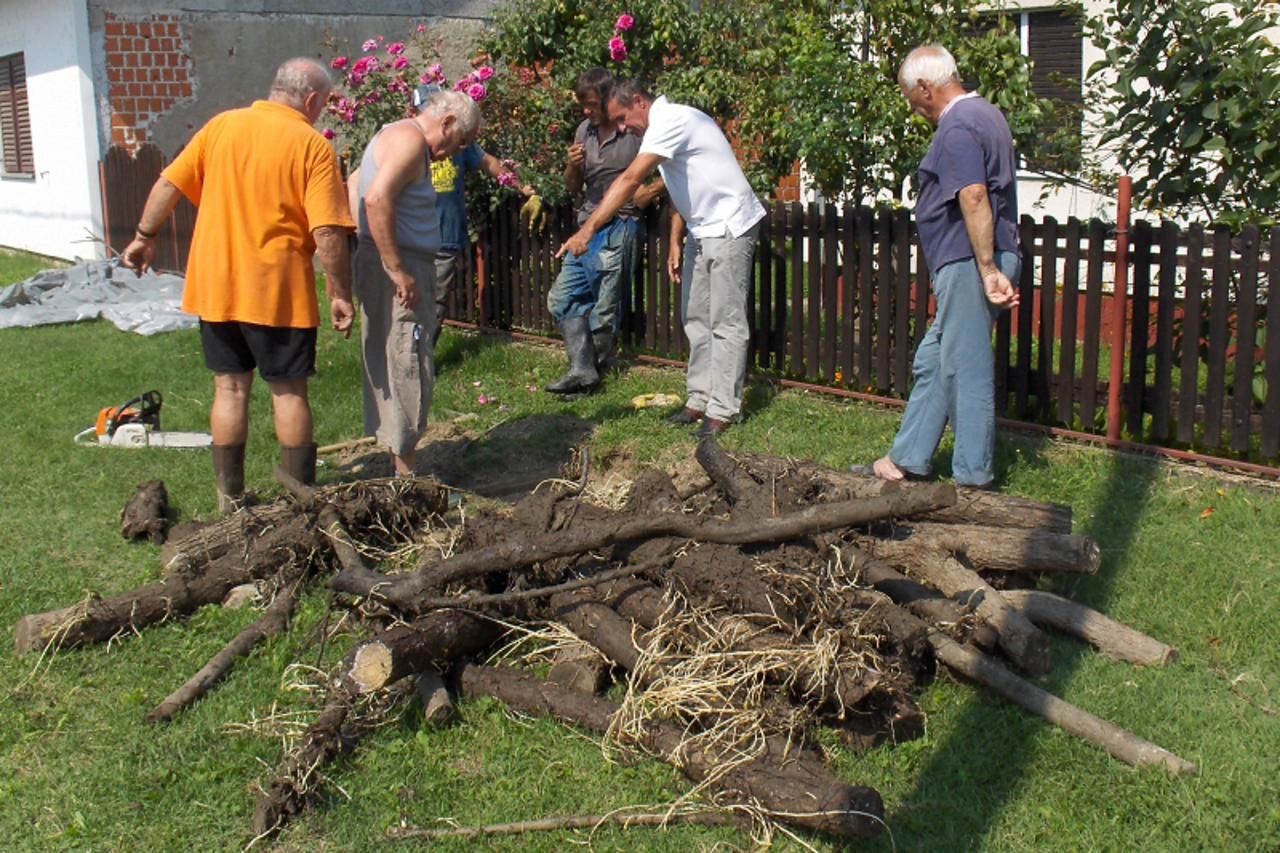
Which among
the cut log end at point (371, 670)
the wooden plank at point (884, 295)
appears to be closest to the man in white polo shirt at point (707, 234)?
the wooden plank at point (884, 295)

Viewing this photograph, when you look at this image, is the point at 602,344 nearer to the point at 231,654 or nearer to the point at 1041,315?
the point at 1041,315

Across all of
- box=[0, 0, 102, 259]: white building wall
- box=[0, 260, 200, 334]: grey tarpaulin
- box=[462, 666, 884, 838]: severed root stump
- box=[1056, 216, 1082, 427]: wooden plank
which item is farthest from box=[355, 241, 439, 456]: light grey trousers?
box=[0, 0, 102, 259]: white building wall

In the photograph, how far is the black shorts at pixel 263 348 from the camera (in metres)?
6.14

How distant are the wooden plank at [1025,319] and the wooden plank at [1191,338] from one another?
805 millimetres

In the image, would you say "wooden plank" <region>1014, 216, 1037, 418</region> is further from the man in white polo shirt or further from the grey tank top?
the grey tank top

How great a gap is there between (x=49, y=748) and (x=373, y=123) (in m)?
7.01

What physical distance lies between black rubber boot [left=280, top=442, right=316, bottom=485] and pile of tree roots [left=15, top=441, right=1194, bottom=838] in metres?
0.73

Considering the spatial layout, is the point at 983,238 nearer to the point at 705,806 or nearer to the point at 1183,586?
the point at 1183,586

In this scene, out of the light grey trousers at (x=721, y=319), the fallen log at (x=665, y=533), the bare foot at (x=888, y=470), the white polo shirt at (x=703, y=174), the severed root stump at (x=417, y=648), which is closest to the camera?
the severed root stump at (x=417, y=648)

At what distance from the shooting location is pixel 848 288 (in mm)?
8258

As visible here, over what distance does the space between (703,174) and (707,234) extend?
1.09 feet

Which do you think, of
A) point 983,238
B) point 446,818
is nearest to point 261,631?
point 446,818

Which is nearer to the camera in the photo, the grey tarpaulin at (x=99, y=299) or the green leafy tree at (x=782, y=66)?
the green leafy tree at (x=782, y=66)

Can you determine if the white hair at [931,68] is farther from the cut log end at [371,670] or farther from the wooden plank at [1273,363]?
the cut log end at [371,670]
